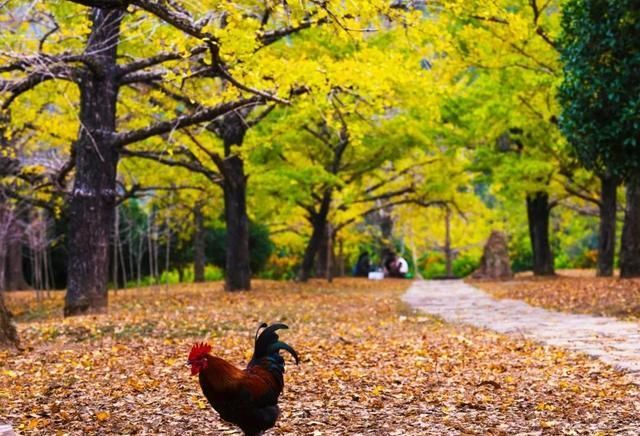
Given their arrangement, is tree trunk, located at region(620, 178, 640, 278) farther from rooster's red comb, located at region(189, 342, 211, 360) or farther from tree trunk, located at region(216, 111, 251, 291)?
rooster's red comb, located at region(189, 342, 211, 360)

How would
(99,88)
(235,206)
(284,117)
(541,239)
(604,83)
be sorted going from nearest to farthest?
(604,83) < (99,88) < (284,117) < (235,206) < (541,239)

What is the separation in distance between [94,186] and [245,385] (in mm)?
9561

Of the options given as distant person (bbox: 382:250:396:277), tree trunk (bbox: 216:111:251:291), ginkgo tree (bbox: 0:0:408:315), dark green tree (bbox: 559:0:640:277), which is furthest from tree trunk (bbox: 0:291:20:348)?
distant person (bbox: 382:250:396:277)

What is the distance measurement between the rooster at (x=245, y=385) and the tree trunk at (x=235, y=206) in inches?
554

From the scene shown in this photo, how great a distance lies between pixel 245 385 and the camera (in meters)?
4.76

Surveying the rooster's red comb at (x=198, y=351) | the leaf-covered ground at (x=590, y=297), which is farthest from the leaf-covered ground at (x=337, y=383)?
the leaf-covered ground at (x=590, y=297)

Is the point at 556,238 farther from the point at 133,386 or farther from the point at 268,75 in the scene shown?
the point at 133,386

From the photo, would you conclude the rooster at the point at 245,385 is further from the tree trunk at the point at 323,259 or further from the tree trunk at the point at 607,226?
the tree trunk at the point at 323,259

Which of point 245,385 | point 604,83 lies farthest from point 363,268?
point 245,385

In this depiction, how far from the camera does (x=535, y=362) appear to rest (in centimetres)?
827

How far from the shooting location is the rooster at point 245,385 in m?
4.67

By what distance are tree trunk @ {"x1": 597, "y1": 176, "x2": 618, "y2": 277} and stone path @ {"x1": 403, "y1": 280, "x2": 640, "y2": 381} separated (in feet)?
15.9

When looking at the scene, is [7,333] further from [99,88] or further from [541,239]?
[541,239]

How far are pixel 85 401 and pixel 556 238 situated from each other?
36.2m
